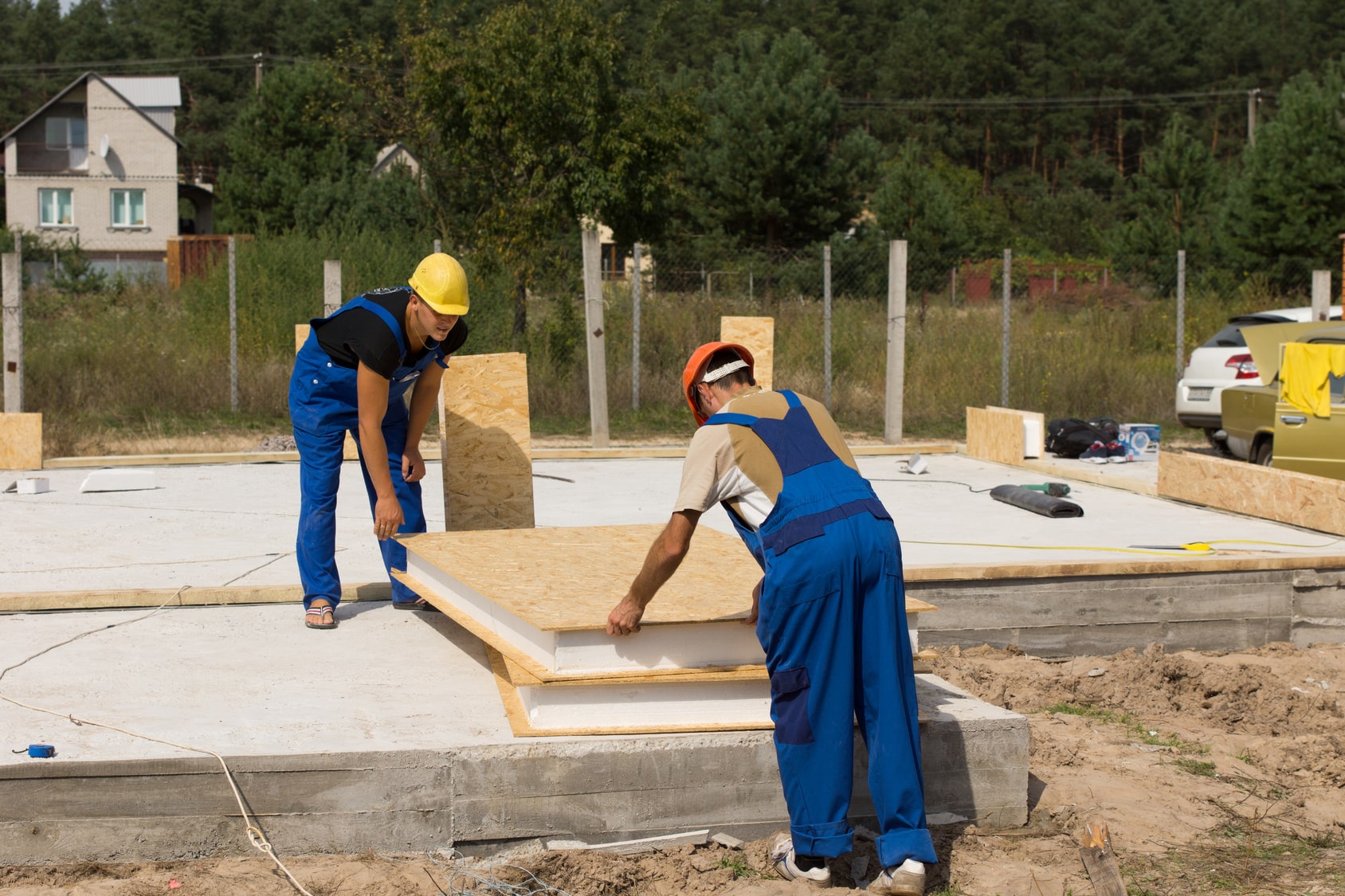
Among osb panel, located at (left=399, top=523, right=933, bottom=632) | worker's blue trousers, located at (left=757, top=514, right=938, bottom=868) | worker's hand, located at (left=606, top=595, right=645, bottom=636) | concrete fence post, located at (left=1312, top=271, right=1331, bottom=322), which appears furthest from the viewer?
concrete fence post, located at (left=1312, top=271, right=1331, bottom=322)

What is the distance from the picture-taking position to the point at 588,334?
13.0 m

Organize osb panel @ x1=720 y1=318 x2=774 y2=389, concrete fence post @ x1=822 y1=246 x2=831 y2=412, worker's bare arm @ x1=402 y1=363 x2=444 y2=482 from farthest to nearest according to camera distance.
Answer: concrete fence post @ x1=822 y1=246 x2=831 y2=412, osb panel @ x1=720 y1=318 x2=774 y2=389, worker's bare arm @ x1=402 y1=363 x2=444 y2=482

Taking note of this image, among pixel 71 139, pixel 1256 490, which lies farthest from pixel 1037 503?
pixel 71 139

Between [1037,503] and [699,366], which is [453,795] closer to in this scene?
[699,366]

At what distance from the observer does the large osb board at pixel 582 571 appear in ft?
14.3

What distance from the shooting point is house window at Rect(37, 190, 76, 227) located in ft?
163

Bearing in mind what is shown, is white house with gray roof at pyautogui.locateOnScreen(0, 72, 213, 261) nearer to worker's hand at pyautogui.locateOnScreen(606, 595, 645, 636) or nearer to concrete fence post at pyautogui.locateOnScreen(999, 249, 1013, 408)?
concrete fence post at pyautogui.locateOnScreen(999, 249, 1013, 408)

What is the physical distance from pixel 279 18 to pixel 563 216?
5956 cm

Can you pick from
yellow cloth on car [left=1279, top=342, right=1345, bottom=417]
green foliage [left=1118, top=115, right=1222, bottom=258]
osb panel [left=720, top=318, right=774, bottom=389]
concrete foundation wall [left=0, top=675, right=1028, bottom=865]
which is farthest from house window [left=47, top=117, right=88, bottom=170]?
concrete foundation wall [left=0, top=675, right=1028, bottom=865]

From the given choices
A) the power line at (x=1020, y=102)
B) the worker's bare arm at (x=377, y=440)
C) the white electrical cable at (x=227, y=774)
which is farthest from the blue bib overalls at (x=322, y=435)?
the power line at (x=1020, y=102)

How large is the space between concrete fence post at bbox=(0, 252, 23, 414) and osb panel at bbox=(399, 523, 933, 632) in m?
9.70

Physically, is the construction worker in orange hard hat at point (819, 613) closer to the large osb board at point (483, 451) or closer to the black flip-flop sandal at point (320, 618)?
the black flip-flop sandal at point (320, 618)

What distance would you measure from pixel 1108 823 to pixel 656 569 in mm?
2002

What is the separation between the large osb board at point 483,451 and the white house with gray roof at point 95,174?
4625cm
